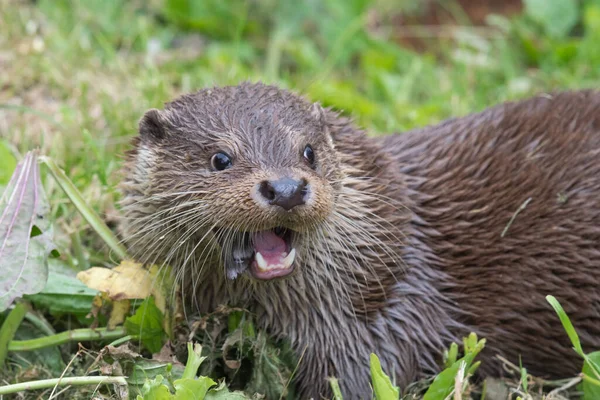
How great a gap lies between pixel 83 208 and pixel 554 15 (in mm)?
3260

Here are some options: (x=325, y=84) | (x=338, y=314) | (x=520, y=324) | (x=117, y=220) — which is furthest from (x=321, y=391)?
(x=325, y=84)

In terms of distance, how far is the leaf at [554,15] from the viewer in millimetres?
5078

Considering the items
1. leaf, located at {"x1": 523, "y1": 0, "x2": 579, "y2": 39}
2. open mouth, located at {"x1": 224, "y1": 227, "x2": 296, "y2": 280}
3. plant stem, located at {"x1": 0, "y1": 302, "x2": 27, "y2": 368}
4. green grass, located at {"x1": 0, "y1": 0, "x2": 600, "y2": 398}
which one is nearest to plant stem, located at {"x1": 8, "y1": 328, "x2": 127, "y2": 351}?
plant stem, located at {"x1": 0, "y1": 302, "x2": 27, "y2": 368}

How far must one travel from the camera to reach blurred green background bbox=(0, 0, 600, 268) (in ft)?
13.1

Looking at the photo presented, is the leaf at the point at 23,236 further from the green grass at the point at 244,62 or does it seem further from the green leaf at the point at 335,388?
the green leaf at the point at 335,388

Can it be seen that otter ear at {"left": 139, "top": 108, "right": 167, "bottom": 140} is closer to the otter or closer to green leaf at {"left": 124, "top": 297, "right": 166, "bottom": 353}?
the otter

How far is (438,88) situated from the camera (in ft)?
15.5

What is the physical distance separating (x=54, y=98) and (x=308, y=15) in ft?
5.96

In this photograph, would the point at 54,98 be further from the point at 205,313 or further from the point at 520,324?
the point at 520,324

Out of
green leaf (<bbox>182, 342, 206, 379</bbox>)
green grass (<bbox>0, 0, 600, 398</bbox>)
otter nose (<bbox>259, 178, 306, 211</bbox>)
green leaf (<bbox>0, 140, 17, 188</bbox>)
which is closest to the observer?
otter nose (<bbox>259, 178, 306, 211</bbox>)

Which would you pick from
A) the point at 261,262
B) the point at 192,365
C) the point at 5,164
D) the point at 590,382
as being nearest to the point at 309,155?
the point at 261,262

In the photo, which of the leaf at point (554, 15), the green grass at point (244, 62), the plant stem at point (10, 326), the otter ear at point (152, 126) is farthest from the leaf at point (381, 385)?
the leaf at point (554, 15)

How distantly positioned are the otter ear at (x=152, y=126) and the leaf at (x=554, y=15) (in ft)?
10.1

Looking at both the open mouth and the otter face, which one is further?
the open mouth
